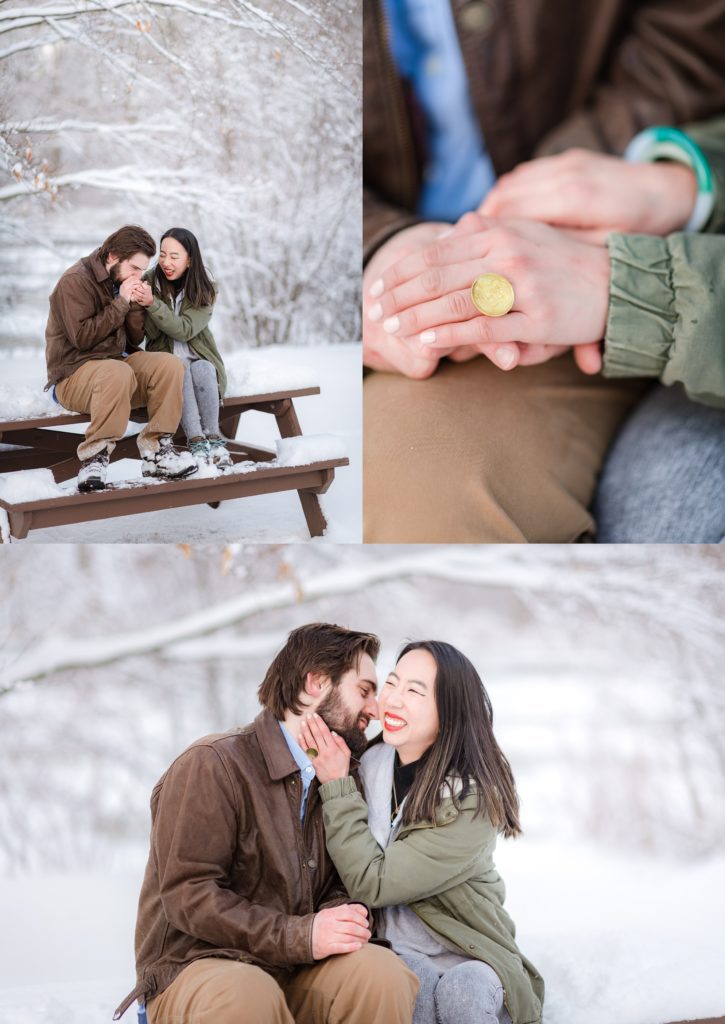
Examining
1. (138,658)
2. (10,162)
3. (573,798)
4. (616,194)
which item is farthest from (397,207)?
(573,798)

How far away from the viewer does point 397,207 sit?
1.13 m

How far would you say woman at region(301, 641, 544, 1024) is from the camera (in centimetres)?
90

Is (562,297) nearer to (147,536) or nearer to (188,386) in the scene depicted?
(188,386)

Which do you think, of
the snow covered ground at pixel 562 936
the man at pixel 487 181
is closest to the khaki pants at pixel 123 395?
the man at pixel 487 181

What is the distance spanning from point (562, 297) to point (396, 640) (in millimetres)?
394

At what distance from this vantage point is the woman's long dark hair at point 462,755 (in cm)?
94

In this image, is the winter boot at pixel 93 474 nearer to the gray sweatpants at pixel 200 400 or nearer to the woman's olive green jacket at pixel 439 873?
the gray sweatpants at pixel 200 400

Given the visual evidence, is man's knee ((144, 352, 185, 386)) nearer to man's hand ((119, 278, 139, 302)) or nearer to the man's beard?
man's hand ((119, 278, 139, 302))

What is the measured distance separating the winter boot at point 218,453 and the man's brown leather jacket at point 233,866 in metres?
0.28

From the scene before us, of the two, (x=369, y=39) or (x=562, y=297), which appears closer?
(x=562, y=297)

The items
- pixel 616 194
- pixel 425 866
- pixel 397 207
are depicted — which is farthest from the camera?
pixel 397 207

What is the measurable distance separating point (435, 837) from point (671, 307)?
571 millimetres

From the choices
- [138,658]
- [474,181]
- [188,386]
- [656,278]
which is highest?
[474,181]

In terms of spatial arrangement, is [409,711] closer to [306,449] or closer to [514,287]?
[306,449]
